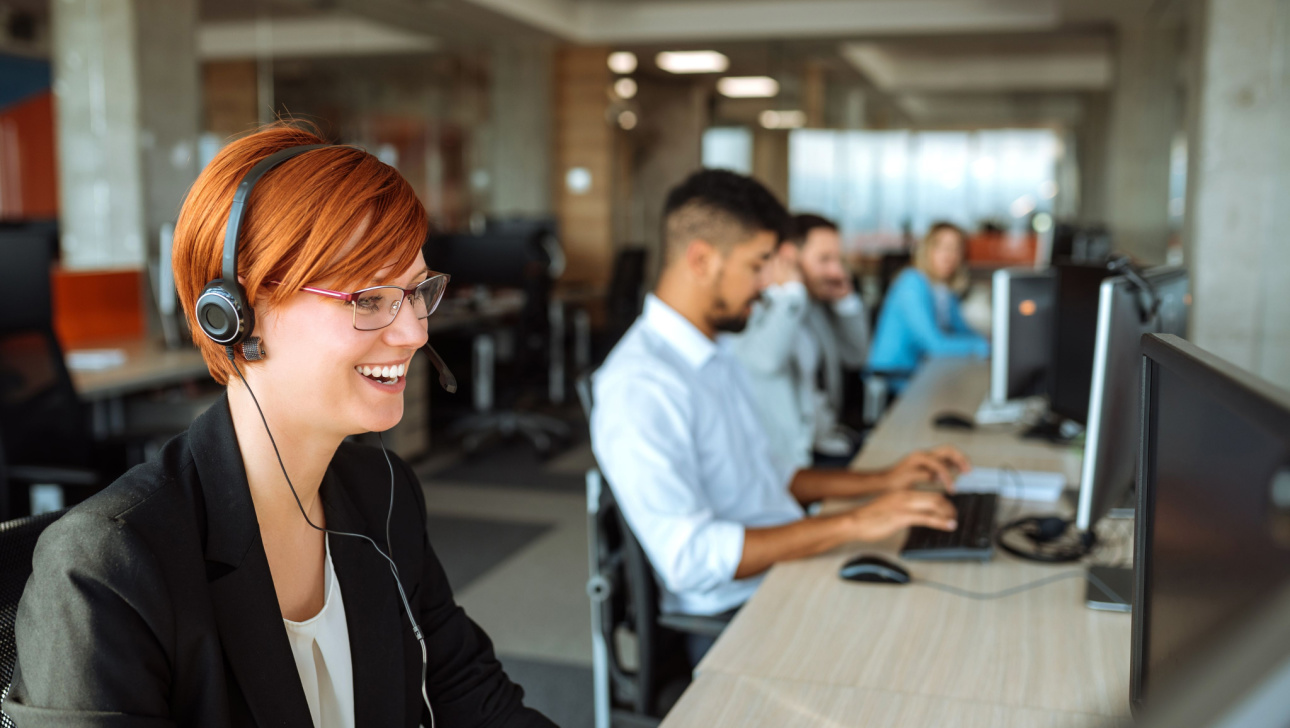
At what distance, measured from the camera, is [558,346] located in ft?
26.2

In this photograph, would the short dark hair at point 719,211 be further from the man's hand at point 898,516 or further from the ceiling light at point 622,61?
the ceiling light at point 622,61

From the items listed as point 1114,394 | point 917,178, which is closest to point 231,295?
point 1114,394

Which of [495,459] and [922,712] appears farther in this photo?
[495,459]

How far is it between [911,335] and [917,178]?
6.53 m

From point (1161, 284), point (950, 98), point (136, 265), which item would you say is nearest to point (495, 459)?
point (136, 265)

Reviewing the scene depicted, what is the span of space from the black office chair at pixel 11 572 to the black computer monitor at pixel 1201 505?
946 millimetres

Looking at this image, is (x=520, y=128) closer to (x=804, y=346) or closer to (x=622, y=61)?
(x=622, y=61)

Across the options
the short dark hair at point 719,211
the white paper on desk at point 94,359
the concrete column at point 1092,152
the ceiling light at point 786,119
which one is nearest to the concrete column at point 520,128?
the ceiling light at point 786,119

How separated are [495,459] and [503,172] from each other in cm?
462

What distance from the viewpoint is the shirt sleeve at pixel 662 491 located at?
1.78 m

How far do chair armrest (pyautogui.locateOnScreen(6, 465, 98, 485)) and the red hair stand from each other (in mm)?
2267

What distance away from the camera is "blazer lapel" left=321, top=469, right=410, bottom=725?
109cm

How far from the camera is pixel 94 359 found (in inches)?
154

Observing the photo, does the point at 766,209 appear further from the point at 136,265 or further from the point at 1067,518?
the point at 136,265
